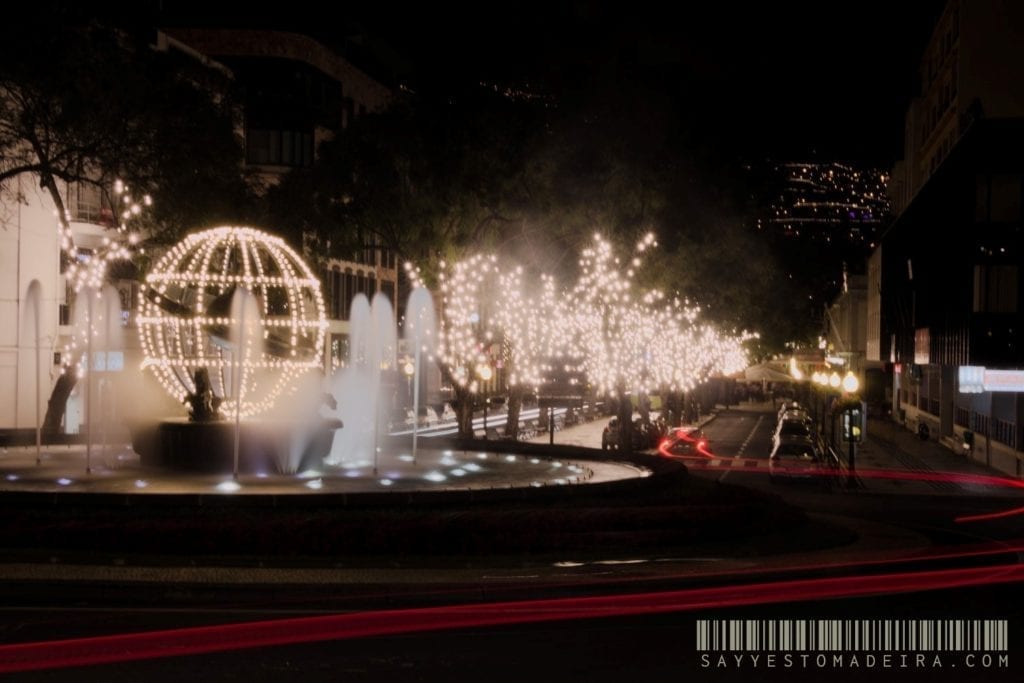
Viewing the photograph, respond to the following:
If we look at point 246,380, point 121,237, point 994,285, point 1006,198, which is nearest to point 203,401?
point 246,380

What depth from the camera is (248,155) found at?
238 ft

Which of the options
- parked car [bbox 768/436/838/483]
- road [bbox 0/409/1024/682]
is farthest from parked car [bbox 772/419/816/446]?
road [bbox 0/409/1024/682]

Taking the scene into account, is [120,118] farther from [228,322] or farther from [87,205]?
[87,205]

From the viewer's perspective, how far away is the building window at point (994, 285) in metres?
46.8

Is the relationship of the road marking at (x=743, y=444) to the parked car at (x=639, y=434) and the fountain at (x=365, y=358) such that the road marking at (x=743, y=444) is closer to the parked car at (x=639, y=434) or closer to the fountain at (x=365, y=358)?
the parked car at (x=639, y=434)

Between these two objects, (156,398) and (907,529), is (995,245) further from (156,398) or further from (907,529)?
(156,398)

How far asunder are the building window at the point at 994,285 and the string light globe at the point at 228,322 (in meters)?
29.4

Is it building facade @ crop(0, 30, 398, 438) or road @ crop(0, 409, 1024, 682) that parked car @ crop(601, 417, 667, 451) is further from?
road @ crop(0, 409, 1024, 682)

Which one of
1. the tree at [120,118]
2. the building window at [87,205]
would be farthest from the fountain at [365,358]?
the tree at [120,118]

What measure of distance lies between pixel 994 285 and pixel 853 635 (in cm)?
3722

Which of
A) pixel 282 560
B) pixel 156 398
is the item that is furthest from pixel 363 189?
pixel 282 560

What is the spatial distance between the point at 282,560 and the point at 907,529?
12.9 metres

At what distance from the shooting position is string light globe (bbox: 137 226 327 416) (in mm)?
23844

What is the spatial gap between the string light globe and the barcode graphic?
12.4 m
